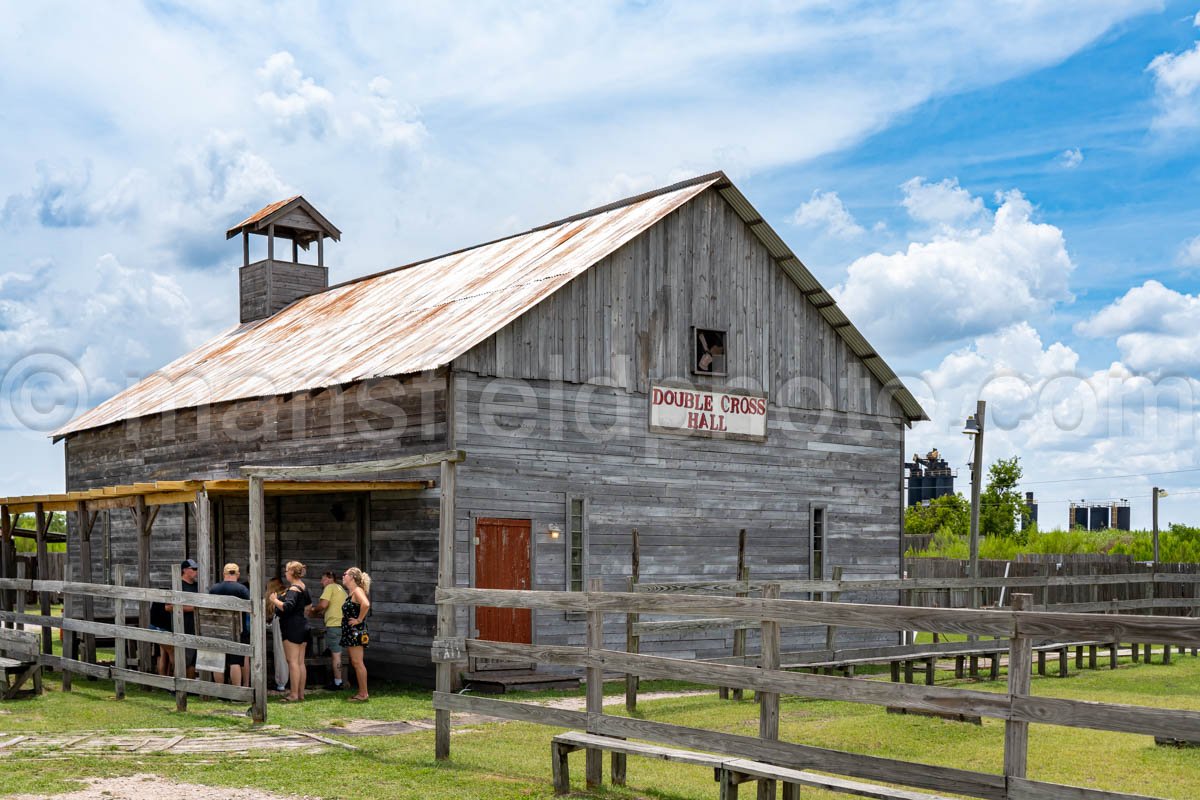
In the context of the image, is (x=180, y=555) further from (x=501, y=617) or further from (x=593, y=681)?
(x=593, y=681)

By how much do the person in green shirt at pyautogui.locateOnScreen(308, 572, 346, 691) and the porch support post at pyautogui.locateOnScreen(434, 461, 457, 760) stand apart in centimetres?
493

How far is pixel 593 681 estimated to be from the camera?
32.9 ft

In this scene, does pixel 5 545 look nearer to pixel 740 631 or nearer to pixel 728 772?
pixel 740 631

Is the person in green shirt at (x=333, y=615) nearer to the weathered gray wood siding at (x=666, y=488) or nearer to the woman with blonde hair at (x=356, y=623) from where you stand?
the woman with blonde hair at (x=356, y=623)

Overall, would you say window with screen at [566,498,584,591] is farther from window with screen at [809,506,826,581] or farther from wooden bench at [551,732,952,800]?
wooden bench at [551,732,952,800]

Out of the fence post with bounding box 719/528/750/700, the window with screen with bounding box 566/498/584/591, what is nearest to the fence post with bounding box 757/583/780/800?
the fence post with bounding box 719/528/750/700

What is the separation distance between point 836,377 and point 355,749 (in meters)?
14.1

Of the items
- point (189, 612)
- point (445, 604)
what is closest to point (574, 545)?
point (189, 612)

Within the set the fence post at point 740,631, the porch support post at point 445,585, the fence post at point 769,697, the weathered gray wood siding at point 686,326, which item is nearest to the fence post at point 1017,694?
the fence post at point 769,697

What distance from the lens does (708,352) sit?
21.6 m

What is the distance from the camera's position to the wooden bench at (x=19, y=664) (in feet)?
50.3

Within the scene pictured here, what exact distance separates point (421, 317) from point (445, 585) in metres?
11.2

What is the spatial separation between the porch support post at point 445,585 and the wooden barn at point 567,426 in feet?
17.1

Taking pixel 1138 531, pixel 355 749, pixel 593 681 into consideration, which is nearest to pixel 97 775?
pixel 355 749
